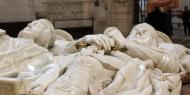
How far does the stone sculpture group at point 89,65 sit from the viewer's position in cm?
363

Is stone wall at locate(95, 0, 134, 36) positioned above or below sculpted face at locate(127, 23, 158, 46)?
below

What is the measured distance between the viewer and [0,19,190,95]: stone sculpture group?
3629 millimetres

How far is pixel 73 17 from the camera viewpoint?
12.8m

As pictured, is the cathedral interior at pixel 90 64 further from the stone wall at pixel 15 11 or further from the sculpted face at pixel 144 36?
the stone wall at pixel 15 11

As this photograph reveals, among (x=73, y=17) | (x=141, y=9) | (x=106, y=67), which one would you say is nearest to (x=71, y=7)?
(x=73, y=17)

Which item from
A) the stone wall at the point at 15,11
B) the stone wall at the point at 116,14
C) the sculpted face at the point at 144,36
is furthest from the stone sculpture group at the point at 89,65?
the stone wall at the point at 116,14

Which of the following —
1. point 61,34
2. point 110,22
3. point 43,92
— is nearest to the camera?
point 43,92

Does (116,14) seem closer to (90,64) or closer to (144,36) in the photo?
(144,36)

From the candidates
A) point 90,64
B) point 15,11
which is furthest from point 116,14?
point 90,64

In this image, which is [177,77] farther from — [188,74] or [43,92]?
[43,92]

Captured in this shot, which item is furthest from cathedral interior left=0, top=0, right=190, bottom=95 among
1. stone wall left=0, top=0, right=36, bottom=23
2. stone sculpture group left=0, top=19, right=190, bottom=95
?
stone wall left=0, top=0, right=36, bottom=23

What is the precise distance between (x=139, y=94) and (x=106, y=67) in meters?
0.59

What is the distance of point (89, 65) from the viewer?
13.3 feet

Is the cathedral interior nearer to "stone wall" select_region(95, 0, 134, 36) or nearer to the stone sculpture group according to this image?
the stone sculpture group
